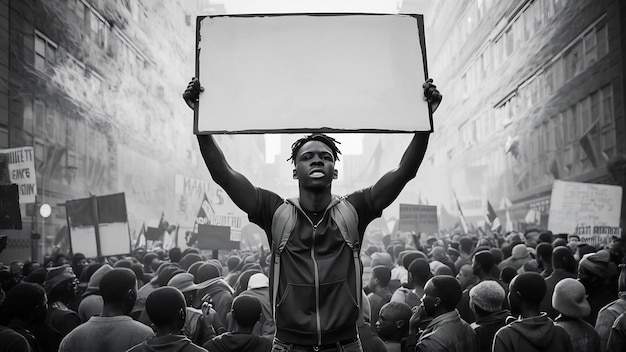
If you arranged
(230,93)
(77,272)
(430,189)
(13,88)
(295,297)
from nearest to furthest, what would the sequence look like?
(295,297)
(230,93)
(77,272)
(13,88)
(430,189)

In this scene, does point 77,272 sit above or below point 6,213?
below

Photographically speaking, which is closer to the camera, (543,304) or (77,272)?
(543,304)

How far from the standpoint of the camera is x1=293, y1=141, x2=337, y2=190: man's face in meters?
3.11

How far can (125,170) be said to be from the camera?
3297 cm

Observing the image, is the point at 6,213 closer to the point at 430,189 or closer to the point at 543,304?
the point at 543,304

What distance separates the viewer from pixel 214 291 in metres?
6.65

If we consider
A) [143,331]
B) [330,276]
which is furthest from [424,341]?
[143,331]

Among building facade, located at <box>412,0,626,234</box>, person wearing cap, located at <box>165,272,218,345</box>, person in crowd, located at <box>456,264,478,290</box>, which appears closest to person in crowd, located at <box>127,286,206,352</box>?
person wearing cap, located at <box>165,272,218,345</box>

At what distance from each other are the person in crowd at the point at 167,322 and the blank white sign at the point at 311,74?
1.54 metres

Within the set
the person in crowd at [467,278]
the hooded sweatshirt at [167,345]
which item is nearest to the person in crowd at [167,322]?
the hooded sweatshirt at [167,345]

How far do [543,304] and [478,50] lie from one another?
29.3m

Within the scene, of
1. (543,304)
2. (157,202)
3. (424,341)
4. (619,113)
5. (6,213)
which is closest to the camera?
(424,341)

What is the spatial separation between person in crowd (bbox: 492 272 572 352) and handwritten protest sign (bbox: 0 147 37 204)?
949 cm

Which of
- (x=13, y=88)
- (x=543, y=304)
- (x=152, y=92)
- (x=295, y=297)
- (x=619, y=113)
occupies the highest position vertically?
(x=152, y=92)
